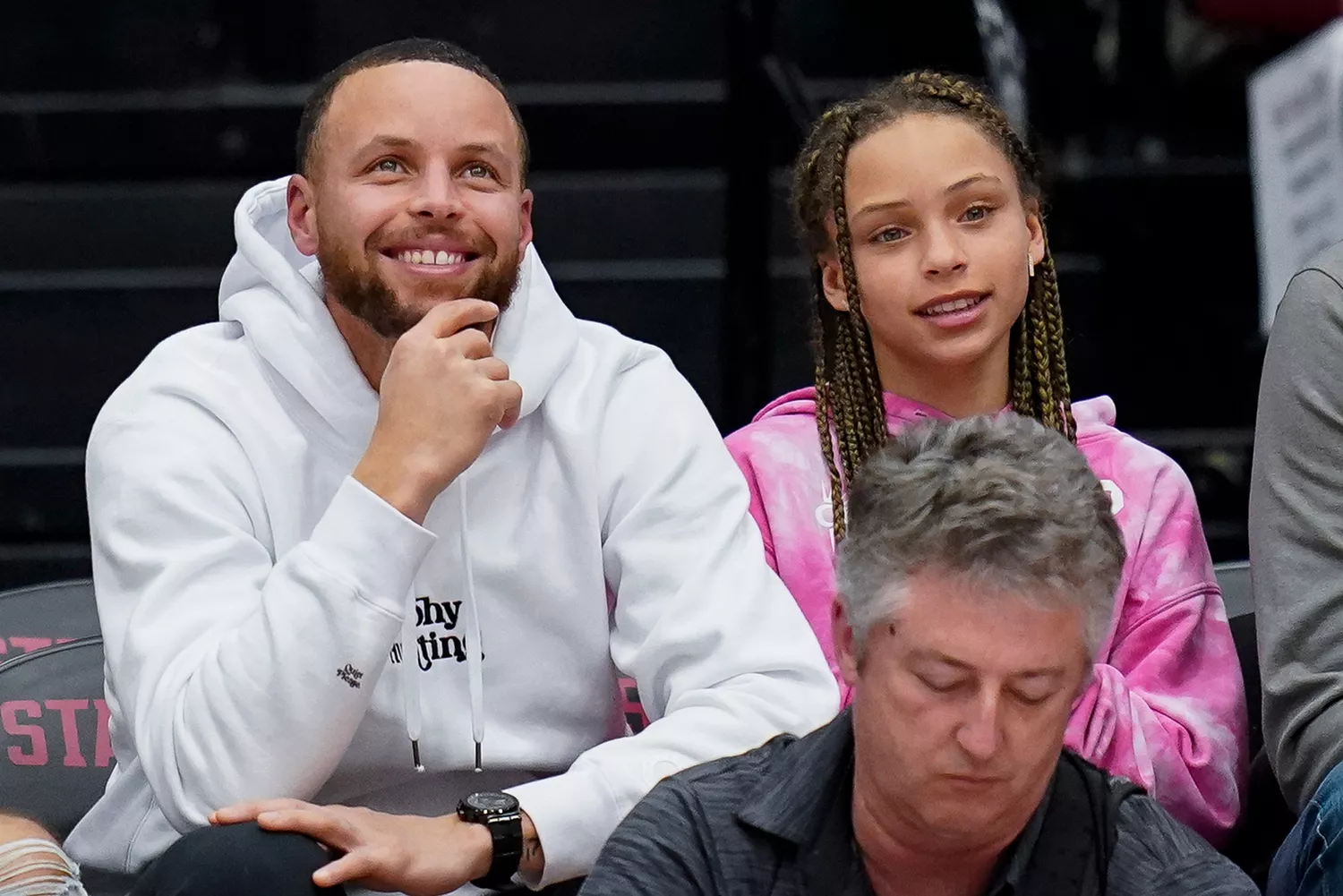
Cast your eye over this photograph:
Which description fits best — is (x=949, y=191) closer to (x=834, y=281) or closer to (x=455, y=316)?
(x=834, y=281)

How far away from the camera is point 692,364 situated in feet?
12.9

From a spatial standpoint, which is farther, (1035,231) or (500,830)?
(1035,231)

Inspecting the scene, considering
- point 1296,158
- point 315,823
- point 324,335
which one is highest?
point 1296,158

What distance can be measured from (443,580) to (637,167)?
212 centimetres

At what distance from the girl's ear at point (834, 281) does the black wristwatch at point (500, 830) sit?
0.84 metres

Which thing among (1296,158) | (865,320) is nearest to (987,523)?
(865,320)

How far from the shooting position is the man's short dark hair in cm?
230

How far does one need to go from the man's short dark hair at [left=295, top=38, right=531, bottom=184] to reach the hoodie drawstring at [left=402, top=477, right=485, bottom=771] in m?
0.40

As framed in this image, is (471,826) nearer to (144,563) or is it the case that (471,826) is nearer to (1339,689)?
(144,563)

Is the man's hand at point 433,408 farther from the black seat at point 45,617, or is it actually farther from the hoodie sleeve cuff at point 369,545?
the black seat at point 45,617

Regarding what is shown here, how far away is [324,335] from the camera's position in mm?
2250

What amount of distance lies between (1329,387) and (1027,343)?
545 millimetres

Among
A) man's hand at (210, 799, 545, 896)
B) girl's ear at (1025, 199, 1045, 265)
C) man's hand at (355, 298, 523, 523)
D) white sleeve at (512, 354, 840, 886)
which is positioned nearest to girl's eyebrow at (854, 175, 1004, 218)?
girl's ear at (1025, 199, 1045, 265)

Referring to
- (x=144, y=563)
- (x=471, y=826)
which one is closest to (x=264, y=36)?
(x=144, y=563)
